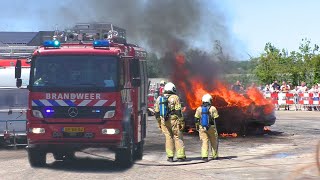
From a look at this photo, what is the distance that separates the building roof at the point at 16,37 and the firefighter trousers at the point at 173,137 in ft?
35.9

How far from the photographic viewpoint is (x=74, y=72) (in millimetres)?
12500

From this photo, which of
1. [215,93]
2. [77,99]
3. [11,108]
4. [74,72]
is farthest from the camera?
[215,93]

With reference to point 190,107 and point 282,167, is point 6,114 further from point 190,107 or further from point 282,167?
point 282,167

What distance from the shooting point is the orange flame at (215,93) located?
19.0 metres

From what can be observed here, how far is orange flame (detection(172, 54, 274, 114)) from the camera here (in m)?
19.0

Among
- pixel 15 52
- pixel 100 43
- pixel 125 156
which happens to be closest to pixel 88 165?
pixel 125 156

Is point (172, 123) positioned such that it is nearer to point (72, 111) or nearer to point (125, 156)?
point (125, 156)

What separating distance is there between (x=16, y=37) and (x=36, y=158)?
12.6 m

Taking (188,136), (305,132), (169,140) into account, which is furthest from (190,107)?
(169,140)

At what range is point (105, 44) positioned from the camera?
12734mm

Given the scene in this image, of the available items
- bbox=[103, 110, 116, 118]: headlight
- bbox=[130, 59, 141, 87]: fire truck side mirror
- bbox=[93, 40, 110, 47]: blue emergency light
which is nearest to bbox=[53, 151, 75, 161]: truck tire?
bbox=[103, 110, 116, 118]: headlight

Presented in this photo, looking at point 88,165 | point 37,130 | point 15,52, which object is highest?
point 15,52

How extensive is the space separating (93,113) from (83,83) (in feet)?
2.01

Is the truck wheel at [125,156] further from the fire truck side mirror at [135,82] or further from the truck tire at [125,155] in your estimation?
the fire truck side mirror at [135,82]
